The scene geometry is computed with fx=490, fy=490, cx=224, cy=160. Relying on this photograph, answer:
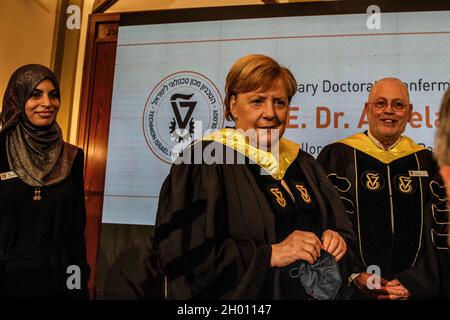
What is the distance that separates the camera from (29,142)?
7.23ft

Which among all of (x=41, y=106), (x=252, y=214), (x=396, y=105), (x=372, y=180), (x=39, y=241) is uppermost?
(x=396, y=105)

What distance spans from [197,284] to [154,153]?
90 centimetres

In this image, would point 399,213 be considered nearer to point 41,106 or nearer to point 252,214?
point 252,214

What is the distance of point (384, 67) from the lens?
2512 mm

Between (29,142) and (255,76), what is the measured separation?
1.05 metres

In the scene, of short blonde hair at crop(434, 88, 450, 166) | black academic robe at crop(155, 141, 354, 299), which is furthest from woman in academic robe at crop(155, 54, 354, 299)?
short blonde hair at crop(434, 88, 450, 166)

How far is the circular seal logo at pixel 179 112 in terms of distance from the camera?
261 cm

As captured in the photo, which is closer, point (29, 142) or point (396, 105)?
point (29, 142)

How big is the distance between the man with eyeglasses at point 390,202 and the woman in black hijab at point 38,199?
1235 millimetres

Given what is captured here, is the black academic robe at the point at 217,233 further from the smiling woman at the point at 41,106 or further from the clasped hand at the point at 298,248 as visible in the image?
the smiling woman at the point at 41,106

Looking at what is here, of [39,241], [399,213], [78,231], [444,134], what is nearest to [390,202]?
[399,213]

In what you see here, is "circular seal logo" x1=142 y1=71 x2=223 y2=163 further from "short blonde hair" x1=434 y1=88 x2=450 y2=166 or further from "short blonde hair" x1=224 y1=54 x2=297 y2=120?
"short blonde hair" x1=434 y1=88 x2=450 y2=166

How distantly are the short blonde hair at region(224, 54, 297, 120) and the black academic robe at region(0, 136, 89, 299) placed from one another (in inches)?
33.8
